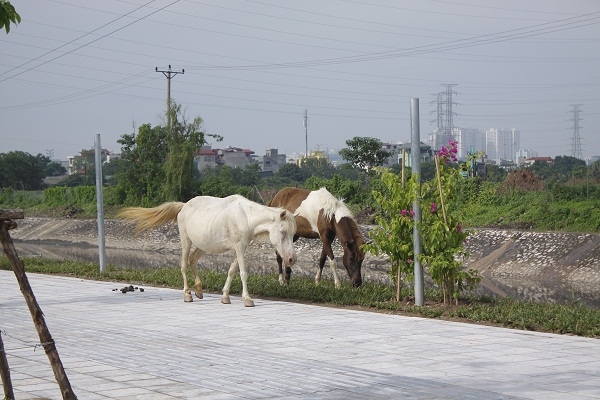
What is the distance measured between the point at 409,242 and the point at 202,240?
3142mm

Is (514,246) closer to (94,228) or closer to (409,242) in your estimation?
(409,242)

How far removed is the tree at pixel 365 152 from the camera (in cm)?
4538

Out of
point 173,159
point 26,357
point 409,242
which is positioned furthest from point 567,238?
point 173,159

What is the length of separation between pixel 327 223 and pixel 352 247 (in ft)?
2.70

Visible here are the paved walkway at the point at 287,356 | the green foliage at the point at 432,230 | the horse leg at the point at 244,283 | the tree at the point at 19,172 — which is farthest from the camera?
the tree at the point at 19,172

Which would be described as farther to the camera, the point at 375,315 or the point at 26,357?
the point at 375,315

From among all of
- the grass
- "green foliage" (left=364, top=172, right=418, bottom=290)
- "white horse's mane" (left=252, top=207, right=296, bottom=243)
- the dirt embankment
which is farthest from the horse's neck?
the dirt embankment

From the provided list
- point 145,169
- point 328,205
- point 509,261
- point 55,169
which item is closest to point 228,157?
point 55,169

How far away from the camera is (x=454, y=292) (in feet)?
40.9

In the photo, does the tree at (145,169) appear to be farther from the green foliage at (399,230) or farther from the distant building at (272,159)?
the distant building at (272,159)

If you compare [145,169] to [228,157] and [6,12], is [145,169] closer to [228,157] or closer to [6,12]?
[6,12]

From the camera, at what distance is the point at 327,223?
15.3 metres

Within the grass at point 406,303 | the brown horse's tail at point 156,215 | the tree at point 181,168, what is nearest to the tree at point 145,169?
the tree at point 181,168

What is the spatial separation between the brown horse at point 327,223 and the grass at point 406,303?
36cm
